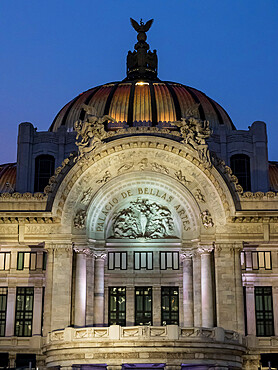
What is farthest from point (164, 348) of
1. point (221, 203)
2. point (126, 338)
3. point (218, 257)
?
point (221, 203)

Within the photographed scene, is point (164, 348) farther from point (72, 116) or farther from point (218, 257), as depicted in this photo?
point (72, 116)

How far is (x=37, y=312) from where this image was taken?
5050cm

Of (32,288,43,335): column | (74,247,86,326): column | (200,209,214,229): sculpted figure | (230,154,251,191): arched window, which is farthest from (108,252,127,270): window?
(230,154,251,191): arched window

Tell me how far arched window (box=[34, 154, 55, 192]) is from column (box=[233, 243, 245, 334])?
16571 mm

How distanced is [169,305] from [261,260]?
24.3 ft

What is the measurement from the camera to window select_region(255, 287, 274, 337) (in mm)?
49719

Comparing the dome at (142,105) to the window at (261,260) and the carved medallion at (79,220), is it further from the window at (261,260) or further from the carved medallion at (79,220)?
the window at (261,260)

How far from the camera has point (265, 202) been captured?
48969 mm

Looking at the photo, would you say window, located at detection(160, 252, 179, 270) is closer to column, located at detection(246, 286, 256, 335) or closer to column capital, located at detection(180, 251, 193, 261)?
column capital, located at detection(180, 251, 193, 261)

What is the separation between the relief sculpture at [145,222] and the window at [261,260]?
6.24 meters

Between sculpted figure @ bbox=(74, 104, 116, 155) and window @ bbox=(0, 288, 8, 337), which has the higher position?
sculpted figure @ bbox=(74, 104, 116, 155)

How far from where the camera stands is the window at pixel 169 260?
5172 cm

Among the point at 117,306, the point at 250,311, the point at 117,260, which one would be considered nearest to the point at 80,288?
the point at 117,306

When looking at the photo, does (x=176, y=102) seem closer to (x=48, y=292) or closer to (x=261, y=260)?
(x=261, y=260)
